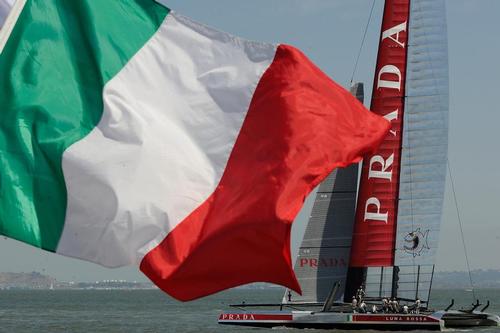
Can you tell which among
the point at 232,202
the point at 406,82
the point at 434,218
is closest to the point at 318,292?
the point at 434,218

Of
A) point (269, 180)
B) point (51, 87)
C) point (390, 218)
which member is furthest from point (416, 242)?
point (51, 87)

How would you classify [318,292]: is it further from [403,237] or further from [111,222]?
[111,222]

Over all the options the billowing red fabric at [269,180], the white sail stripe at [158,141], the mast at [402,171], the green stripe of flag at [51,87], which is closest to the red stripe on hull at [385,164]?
the mast at [402,171]

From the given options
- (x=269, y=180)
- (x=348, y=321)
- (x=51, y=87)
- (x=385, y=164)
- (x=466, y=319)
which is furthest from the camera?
(x=385, y=164)

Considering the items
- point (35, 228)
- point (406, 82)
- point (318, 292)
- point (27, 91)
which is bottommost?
point (35, 228)

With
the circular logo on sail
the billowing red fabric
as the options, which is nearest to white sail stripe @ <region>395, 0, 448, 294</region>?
the circular logo on sail

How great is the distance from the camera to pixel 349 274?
36.2 metres

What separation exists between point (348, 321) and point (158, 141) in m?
24.0

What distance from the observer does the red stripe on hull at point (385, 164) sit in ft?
114

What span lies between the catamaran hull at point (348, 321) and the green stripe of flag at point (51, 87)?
78.3 feet

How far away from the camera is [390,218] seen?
3569 centimetres

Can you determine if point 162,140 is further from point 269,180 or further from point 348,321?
point 348,321

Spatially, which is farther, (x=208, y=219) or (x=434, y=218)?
(x=434, y=218)

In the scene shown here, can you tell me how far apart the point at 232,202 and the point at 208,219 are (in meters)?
0.25
